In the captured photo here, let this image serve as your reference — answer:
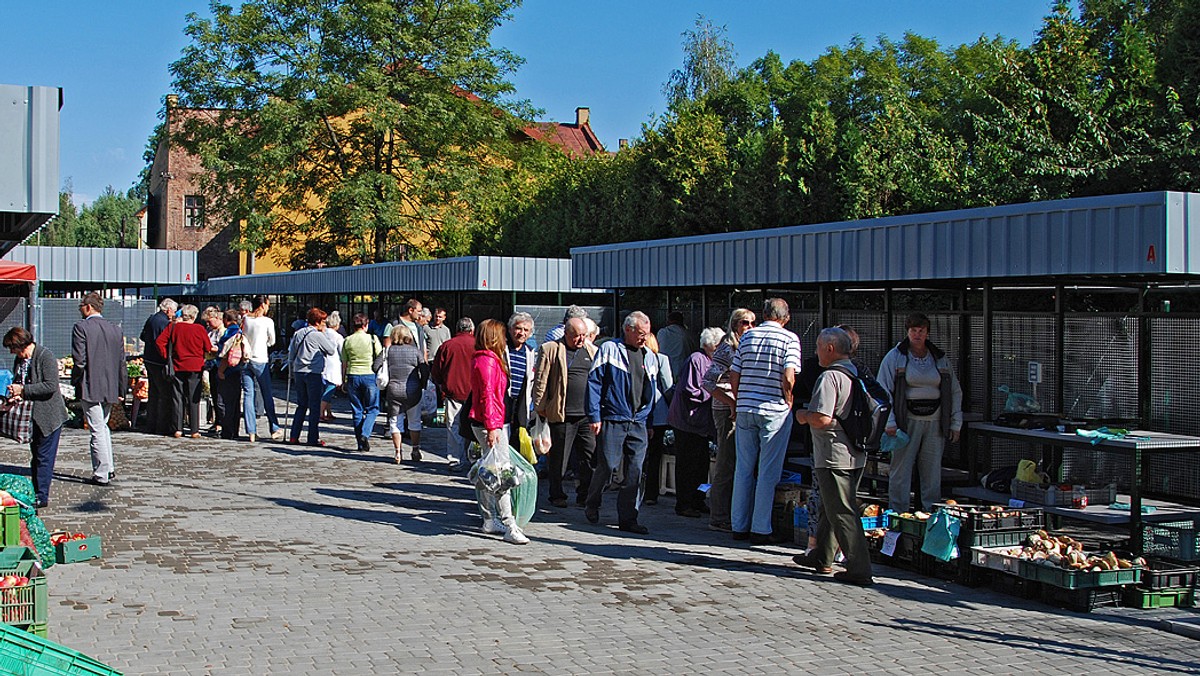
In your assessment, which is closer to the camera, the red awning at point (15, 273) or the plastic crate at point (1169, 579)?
the plastic crate at point (1169, 579)

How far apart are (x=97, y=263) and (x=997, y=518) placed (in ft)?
66.3

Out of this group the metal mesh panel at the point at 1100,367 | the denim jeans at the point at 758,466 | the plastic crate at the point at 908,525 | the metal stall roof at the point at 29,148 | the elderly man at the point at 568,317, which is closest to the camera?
the metal stall roof at the point at 29,148

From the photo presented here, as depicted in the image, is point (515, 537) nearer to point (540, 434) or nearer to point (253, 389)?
point (540, 434)

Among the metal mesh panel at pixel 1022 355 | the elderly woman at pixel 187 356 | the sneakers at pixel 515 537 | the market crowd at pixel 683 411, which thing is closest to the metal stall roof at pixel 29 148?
the market crowd at pixel 683 411

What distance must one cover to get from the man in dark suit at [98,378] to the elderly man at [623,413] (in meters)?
4.93

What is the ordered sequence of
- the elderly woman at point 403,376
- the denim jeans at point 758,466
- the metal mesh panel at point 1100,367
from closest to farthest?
1. the denim jeans at point 758,466
2. the metal mesh panel at point 1100,367
3. the elderly woman at point 403,376

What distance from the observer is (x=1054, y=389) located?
10.8 metres

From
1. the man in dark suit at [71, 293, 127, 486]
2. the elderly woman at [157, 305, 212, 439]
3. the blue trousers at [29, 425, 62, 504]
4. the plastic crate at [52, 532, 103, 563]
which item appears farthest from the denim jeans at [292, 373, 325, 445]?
the plastic crate at [52, 532, 103, 563]

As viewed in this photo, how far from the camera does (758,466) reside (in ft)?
30.8

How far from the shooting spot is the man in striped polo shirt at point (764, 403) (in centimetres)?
901

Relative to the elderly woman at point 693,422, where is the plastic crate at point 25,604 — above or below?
below

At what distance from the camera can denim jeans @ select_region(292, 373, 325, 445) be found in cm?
1536

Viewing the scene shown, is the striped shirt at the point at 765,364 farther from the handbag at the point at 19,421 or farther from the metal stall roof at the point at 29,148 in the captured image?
the handbag at the point at 19,421

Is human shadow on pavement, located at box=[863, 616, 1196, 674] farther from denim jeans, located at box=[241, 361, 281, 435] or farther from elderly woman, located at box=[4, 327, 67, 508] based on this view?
denim jeans, located at box=[241, 361, 281, 435]
